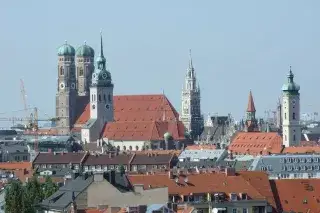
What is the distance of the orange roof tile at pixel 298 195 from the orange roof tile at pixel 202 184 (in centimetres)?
251

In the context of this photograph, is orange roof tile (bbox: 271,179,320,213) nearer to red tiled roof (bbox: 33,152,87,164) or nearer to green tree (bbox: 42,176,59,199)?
green tree (bbox: 42,176,59,199)

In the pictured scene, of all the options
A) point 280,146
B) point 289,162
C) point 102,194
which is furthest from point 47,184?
point 280,146

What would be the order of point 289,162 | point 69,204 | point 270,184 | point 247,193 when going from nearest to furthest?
point 69,204
point 247,193
point 270,184
point 289,162

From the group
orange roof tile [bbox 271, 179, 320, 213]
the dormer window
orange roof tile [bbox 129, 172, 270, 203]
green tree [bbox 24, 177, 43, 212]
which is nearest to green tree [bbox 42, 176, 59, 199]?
green tree [bbox 24, 177, 43, 212]

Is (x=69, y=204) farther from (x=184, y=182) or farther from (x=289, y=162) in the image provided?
(x=289, y=162)

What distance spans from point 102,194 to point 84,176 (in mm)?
5063

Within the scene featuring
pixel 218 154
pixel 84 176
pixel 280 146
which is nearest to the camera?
pixel 84 176

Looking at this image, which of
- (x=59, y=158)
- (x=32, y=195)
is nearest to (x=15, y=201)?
(x=32, y=195)

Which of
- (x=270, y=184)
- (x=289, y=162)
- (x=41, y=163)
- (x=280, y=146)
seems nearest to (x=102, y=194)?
(x=270, y=184)

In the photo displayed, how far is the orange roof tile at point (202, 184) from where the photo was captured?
88.9m

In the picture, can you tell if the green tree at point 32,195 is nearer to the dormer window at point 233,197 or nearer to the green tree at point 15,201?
the green tree at point 15,201

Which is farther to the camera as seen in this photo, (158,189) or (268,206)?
(268,206)

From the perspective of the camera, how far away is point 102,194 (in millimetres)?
78500

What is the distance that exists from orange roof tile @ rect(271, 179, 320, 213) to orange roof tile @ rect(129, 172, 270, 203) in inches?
99.0
